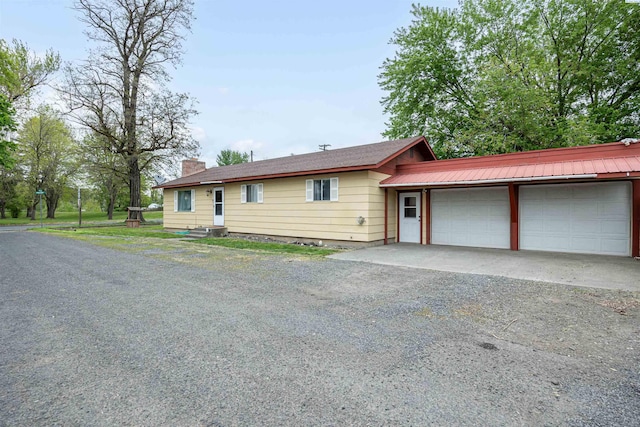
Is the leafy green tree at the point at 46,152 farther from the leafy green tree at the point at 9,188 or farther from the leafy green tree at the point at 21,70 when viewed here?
the leafy green tree at the point at 21,70

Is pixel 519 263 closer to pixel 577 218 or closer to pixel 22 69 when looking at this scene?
pixel 577 218

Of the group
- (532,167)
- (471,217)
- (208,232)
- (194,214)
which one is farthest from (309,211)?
(194,214)

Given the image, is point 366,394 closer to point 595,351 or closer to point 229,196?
point 595,351

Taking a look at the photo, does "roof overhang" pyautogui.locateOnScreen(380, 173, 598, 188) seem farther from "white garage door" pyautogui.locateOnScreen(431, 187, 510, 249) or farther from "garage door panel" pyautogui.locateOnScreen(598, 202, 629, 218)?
"garage door panel" pyautogui.locateOnScreen(598, 202, 629, 218)

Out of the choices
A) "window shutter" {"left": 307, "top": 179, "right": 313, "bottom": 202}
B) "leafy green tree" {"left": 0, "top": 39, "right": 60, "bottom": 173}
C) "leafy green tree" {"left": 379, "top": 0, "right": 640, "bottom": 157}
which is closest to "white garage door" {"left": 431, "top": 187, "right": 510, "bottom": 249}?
"window shutter" {"left": 307, "top": 179, "right": 313, "bottom": 202}

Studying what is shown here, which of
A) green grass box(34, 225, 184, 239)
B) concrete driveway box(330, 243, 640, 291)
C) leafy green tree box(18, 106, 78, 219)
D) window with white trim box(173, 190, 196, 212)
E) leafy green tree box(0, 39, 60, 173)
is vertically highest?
leafy green tree box(0, 39, 60, 173)

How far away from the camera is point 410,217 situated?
37.1 ft

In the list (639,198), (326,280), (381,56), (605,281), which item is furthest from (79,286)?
(381,56)

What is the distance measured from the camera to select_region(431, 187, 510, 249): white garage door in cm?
965

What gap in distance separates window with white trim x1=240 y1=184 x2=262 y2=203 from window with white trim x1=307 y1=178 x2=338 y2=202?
107 inches

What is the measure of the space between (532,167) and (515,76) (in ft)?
34.1

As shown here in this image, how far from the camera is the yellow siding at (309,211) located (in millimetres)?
10133

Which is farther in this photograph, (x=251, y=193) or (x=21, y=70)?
(x=21, y=70)

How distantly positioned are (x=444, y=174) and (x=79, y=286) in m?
9.36
